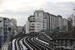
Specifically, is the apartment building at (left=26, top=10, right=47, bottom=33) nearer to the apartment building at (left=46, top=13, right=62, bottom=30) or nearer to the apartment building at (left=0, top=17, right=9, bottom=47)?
the apartment building at (left=0, top=17, right=9, bottom=47)

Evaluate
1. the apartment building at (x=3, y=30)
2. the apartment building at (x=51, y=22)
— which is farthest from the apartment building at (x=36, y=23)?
the apartment building at (x=51, y=22)

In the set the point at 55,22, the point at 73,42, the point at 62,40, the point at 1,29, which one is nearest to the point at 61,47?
the point at 73,42

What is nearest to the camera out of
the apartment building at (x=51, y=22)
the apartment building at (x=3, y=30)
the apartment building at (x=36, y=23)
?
the apartment building at (x=3, y=30)

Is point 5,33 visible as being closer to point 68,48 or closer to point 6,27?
point 6,27

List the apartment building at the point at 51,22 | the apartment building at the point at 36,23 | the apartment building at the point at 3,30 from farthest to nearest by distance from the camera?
the apartment building at the point at 51,22, the apartment building at the point at 36,23, the apartment building at the point at 3,30

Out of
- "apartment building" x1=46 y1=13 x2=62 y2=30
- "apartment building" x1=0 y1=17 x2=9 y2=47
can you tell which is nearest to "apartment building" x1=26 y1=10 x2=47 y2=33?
"apartment building" x1=0 y1=17 x2=9 y2=47

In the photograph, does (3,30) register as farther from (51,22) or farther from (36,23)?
(51,22)

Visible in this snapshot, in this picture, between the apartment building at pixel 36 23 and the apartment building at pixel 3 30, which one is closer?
the apartment building at pixel 3 30

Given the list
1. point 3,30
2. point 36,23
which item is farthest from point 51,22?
point 3,30

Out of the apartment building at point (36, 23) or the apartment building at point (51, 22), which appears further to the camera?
the apartment building at point (51, 22)

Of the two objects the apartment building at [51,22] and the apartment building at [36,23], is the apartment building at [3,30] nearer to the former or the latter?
the apartment building at [36,23]

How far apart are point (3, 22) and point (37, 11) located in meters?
27.1

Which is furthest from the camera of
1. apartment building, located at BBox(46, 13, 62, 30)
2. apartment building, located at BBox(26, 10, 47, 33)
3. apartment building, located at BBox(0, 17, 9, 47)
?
apartment building, located at BBox(46, 13, 62, 30)

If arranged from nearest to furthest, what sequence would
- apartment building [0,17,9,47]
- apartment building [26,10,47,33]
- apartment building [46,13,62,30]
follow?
apartment building [0,17,9,47] < apartment building [26,10,47,33] < apartment building [46,13,62,30]
